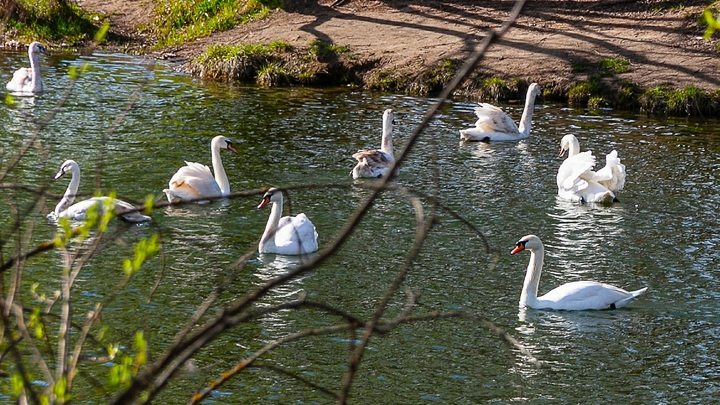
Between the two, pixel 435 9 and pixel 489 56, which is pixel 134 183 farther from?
pixel 435 9

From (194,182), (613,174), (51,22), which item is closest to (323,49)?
(51,22)

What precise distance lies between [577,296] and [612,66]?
1320 centimetres

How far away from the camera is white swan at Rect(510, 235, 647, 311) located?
9.74 metres

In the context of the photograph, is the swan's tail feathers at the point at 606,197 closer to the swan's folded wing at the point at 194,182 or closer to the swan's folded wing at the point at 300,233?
the swan's folded wing at the point at 300,233

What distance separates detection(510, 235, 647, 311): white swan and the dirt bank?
12.2 m

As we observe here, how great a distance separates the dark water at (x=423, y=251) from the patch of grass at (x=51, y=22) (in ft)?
23.8

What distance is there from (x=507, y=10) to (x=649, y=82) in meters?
4.92

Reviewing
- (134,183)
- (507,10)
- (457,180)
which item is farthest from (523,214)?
(507,10)

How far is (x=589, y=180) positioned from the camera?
14.0m

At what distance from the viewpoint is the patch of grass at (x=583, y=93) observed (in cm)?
2150

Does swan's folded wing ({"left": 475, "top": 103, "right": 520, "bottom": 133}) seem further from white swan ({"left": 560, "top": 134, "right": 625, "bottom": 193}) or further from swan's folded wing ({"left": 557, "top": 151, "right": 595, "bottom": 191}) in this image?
white swan ({"left": 560, "top": 134, "right": 625, "bottom": 193})

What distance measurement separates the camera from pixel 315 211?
42.2 ft

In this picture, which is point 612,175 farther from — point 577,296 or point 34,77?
point 34,77

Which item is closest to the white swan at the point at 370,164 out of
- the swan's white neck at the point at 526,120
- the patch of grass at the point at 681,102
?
the swan's white neck at the point at 526,120
